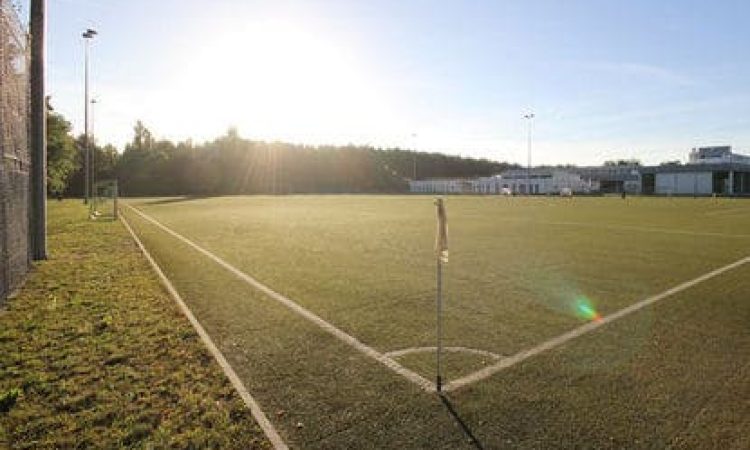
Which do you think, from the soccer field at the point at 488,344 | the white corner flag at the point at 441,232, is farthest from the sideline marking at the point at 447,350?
the white corner flag at the point at 441,232

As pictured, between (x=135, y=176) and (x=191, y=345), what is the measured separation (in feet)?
359

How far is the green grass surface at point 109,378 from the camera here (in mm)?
4332

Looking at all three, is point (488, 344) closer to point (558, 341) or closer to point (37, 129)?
point (558, 341)

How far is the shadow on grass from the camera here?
4.18 metres

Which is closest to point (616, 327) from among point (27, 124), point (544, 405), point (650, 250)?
point (544, 405)

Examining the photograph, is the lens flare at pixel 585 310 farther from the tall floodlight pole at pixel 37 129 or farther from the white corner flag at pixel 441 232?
the tall floodlight pole at pixel 37 129

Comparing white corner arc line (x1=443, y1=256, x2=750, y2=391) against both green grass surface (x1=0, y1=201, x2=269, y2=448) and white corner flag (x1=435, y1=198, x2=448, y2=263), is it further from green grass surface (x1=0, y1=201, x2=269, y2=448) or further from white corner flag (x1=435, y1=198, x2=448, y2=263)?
green grass surface (x1=0, y1=201, x2=269, y2=448)

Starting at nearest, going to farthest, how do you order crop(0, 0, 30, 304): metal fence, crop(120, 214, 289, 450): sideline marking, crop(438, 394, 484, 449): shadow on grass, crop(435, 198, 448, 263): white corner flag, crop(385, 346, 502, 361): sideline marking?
crop(438, 394, 484, 449): shadow on grass → crop(120, 214, 289, 450): sideline marking → crop(435, 198, 448, 263): white corner flag → crop(385, 346, 502, 361): sideline marking → crop(0, 0, 30, 304): metal fence

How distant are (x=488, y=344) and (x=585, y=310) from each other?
2661mm

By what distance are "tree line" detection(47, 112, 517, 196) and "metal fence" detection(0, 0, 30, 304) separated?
76.5m

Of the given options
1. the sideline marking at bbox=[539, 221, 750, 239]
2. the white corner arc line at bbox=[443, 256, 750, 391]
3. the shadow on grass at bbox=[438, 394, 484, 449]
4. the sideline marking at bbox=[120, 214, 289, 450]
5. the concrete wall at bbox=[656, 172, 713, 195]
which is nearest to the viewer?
the shadow on grass at bbox=[438, 394, 484, 449]

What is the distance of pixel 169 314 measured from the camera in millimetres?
8203

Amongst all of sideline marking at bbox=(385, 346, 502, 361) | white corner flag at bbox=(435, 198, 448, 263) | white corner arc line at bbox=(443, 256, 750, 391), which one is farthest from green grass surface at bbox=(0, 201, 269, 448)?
white corner flag at bbox=(435, 198, 448, 263)

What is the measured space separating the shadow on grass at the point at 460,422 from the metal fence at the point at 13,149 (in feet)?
24.1
